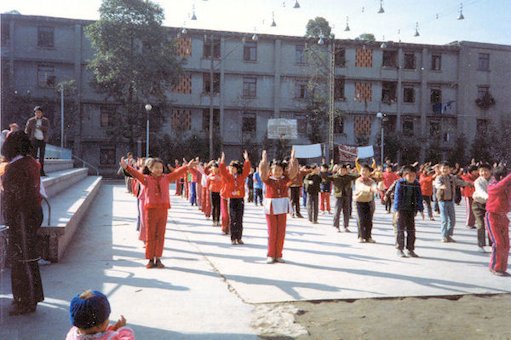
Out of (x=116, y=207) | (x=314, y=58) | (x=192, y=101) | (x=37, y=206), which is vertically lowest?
(x=116, y=207)

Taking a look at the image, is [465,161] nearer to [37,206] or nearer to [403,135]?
[403,135]

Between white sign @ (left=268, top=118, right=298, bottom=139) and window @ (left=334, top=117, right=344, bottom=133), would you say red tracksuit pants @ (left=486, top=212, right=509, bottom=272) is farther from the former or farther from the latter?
window @ (left=334, top=117, right=344, bottom=133)

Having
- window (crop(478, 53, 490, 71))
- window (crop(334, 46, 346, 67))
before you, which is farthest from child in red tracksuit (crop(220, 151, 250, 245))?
window (crop(478, 53, 490, 71))

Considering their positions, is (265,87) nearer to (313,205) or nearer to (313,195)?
(313,195)

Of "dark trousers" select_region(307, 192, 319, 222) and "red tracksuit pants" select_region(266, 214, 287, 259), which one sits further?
"dark trousers" select_region(307, 192, 319, 222)

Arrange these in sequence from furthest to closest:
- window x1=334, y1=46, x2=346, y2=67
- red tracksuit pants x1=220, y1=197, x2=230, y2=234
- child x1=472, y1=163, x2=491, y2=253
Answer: window x1=334, y1=46, x2=346, y2=67, red tracksuit pants x1=220, y1=197, x2=230, y2=234, child x1=472, y1=163, x2=491, y2=253

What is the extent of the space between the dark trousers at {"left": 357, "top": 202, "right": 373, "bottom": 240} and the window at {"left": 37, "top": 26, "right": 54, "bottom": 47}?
113 feet

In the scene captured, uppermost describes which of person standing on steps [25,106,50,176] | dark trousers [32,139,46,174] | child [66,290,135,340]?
person standing on steps [25,106,50,176]

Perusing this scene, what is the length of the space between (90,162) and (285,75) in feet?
→ 58.4

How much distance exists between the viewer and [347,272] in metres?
7.53

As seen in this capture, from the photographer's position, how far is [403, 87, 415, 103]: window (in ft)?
146

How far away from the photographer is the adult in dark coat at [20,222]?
206 inches

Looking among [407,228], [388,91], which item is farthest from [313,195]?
[388,91]

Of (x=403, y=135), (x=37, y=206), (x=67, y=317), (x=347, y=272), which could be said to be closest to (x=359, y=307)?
(x=347, y=272)
